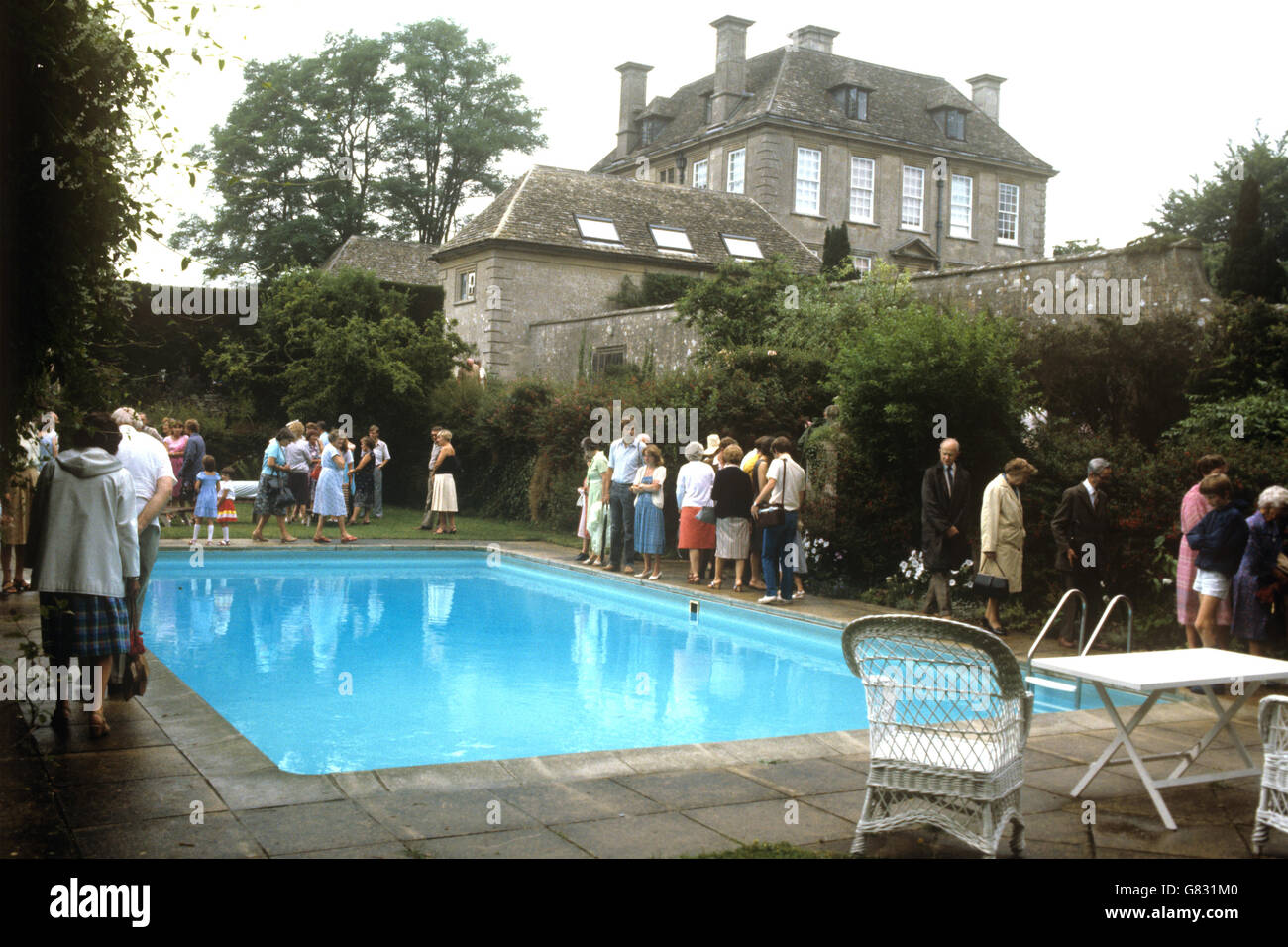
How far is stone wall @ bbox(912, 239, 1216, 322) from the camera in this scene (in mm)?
14555

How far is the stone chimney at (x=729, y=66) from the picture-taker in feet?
132

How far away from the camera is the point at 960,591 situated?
1237 centimetres

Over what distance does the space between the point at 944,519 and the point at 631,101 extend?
37555 mm

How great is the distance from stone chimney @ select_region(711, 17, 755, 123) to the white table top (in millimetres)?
36993

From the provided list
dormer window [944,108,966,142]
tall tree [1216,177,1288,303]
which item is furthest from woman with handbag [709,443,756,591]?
dormer window [944,108,966,142]

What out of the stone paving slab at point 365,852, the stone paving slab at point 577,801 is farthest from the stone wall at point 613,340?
the stone paving slab at point 365,852

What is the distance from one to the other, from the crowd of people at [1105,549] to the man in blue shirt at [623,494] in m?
4.98

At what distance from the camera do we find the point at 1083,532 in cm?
1059

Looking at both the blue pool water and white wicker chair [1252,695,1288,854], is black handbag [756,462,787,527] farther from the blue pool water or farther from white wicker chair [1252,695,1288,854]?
white wicker chair [1252,695,1288,854]

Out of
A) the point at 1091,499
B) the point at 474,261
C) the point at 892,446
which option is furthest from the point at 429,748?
the point at 474,261

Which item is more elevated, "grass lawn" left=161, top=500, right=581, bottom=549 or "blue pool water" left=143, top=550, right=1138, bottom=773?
"grass lawn" left=161, top=500, right=581, bottom=549

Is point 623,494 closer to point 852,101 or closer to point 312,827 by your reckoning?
point 312,827

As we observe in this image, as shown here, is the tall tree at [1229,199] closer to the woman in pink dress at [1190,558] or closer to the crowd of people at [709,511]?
the crowd of people at [709,511]

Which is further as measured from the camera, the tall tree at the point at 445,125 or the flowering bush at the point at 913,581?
the tall tree at the point at 445,125
